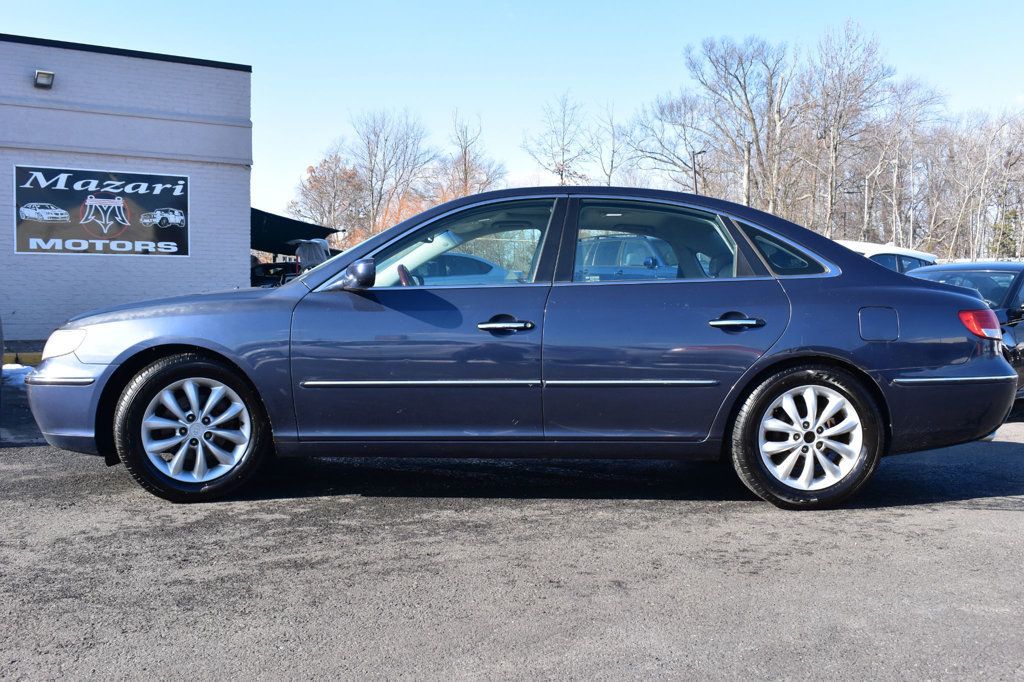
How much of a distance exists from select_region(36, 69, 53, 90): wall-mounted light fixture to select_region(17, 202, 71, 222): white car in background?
175cm

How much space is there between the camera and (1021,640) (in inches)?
115

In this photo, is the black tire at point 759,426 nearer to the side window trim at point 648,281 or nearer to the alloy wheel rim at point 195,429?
the side window trim at point 648,281

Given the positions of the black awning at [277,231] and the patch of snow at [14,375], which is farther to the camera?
the black awning at [277,231]

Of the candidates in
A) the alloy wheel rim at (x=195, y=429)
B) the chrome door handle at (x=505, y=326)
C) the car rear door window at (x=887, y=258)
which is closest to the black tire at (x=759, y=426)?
the chrome door handle at (x=505, y=326)

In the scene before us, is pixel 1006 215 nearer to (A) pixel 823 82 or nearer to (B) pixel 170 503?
(A) pixel 823 82

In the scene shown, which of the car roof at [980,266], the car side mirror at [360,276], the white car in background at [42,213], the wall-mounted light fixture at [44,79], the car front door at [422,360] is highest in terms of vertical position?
the wall-mounted light fixture at [44,79]

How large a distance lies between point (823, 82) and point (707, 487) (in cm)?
4833

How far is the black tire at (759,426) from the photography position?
14.5 feet

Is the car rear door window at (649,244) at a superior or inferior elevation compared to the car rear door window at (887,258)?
inferior

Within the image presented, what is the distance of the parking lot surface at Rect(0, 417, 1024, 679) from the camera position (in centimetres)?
278

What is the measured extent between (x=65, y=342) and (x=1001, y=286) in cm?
718

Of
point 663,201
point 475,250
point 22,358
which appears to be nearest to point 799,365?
point 663,201

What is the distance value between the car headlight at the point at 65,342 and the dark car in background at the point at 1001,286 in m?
5.85

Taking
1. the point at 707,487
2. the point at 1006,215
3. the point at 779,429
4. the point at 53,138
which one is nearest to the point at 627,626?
the point at 779,429
